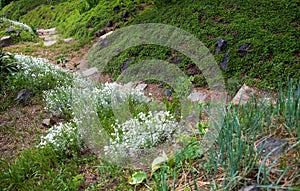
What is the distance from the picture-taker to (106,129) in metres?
3.60

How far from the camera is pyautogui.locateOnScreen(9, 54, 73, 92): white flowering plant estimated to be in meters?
5.52

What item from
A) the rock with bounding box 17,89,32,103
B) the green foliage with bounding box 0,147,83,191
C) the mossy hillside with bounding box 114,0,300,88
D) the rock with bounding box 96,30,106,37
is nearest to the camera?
the green foliage with bounding box 0,147,83,191

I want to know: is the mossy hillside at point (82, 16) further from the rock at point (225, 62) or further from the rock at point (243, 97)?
the rock at point (243, 97)

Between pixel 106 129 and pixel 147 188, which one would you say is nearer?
pixel 147 188

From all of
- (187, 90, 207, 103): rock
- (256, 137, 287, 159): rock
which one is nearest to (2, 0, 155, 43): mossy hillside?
(187, 90, 207, 103): rock

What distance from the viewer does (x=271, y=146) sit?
2049mm

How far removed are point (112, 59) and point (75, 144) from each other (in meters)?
3.48

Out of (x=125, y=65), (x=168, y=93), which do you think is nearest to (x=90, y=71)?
(x=125, y=65)

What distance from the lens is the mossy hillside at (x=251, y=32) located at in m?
4.55

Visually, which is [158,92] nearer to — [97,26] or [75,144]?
[75,144]

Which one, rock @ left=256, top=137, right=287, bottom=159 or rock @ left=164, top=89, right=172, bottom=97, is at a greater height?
rock @ left=256, top=137, right=287, bottom=159

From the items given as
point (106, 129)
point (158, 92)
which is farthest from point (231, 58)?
point (106, 129)

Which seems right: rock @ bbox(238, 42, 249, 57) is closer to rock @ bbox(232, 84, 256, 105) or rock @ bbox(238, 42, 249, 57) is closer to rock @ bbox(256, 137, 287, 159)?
rock @ bbox(232, 84, 256, 105)

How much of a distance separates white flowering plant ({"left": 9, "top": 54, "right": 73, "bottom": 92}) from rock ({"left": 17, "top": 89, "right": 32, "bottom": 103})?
0.11 m
